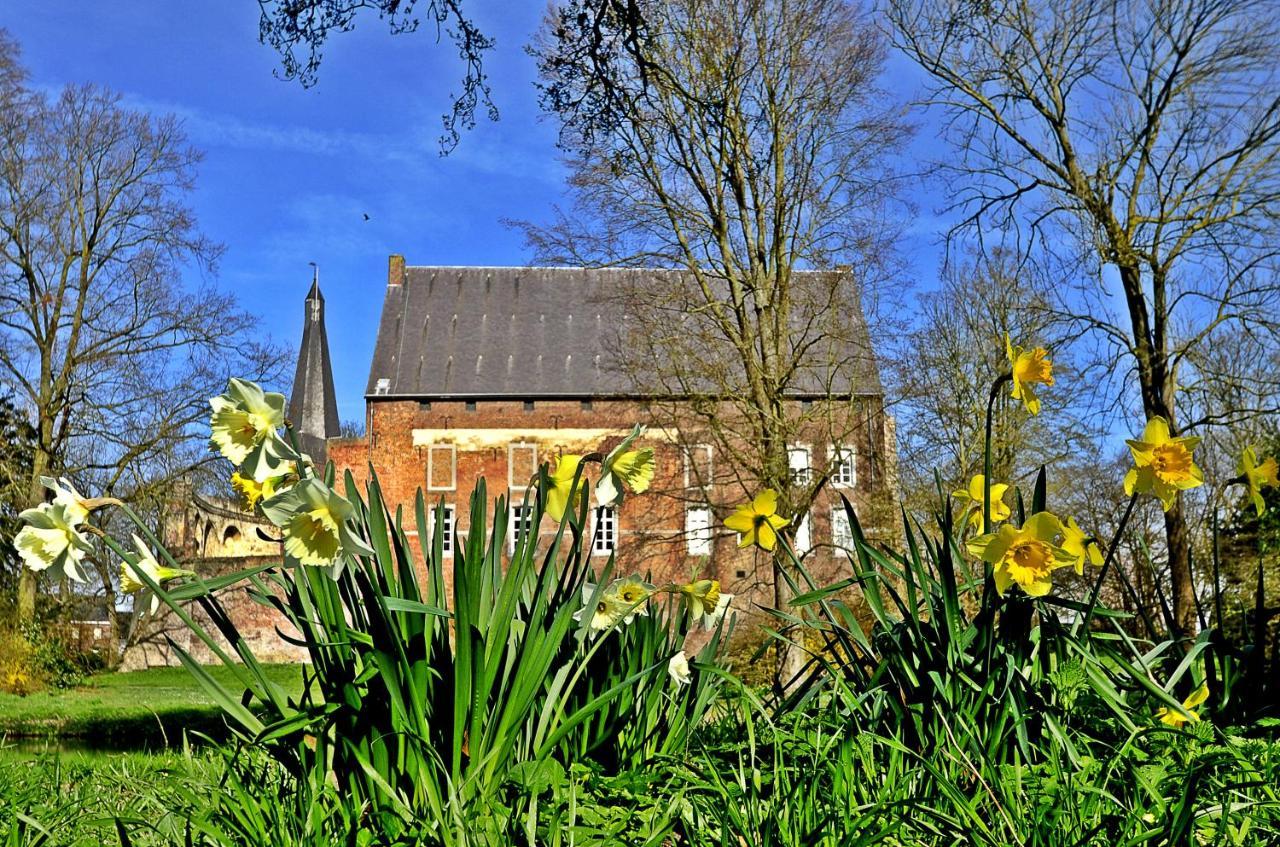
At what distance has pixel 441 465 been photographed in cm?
2995

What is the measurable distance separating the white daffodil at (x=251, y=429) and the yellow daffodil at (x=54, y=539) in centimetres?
36

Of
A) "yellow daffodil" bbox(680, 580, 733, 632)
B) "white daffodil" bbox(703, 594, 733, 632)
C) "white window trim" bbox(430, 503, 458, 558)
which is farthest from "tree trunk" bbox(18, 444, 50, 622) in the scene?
"yellow daffodil" bbox(680, 580, 733, 632)

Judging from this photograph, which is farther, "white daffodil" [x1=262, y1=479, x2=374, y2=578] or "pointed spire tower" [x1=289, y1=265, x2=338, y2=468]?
"pointed spire tower" [x1=289, y1=265, x2=338, y2=468]

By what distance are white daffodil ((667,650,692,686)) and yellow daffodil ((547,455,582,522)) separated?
1.75 feet

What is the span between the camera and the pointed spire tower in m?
33.7

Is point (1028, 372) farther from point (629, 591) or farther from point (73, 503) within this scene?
point (73, 503)

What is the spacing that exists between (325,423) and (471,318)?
6483mm

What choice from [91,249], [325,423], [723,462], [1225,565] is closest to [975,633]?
[723,462]

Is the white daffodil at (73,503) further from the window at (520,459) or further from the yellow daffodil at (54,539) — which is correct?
the window at (520,459)

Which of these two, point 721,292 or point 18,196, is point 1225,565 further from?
point 18,196

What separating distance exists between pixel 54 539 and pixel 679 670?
1523 mm

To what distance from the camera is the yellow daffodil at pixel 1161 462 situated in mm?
2564

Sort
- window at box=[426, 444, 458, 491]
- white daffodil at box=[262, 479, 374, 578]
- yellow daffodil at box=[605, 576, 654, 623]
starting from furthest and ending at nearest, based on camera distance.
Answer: window at box=[426, 444, 458, 491], yellow daffodil at box=[605, 576, 654, 623], white daffodil at box=[262, 479, 374, 578]

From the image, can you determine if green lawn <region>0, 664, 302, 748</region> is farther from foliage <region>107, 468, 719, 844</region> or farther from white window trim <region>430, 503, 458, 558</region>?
foliage <region>107, 468, 719, 844</region>
